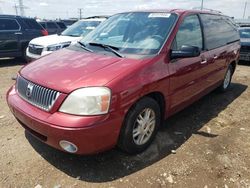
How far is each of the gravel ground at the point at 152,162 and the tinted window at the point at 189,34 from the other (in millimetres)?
1325

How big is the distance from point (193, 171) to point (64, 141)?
5.09ft

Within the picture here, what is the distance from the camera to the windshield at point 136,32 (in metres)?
3.52

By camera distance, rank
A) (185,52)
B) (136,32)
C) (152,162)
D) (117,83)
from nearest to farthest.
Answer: (117,83) < (152,162) < (185,52) < (136,32)

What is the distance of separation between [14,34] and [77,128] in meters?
8.54

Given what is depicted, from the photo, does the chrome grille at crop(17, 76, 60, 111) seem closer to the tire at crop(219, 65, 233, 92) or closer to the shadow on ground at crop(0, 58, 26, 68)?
the tire at crop(219, 65, 233, 92)

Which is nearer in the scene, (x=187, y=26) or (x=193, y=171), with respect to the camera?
(x=193, y=171)

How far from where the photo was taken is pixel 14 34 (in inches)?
390

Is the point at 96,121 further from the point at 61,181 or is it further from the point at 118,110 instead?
the point at 61,181

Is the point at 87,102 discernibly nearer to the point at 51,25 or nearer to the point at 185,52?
the point at 185,52

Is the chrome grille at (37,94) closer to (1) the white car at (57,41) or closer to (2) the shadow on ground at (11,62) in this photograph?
(1) the white car at (57,41)

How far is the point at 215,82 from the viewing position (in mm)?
5277

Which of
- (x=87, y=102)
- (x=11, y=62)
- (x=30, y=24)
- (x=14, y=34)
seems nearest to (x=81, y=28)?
(x=14, y=34)

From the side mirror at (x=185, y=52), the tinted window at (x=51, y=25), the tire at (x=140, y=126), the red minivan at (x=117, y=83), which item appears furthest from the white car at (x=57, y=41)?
the tinted window at (x=51, y=25)

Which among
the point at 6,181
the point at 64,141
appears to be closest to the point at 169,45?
the point at 64,141
